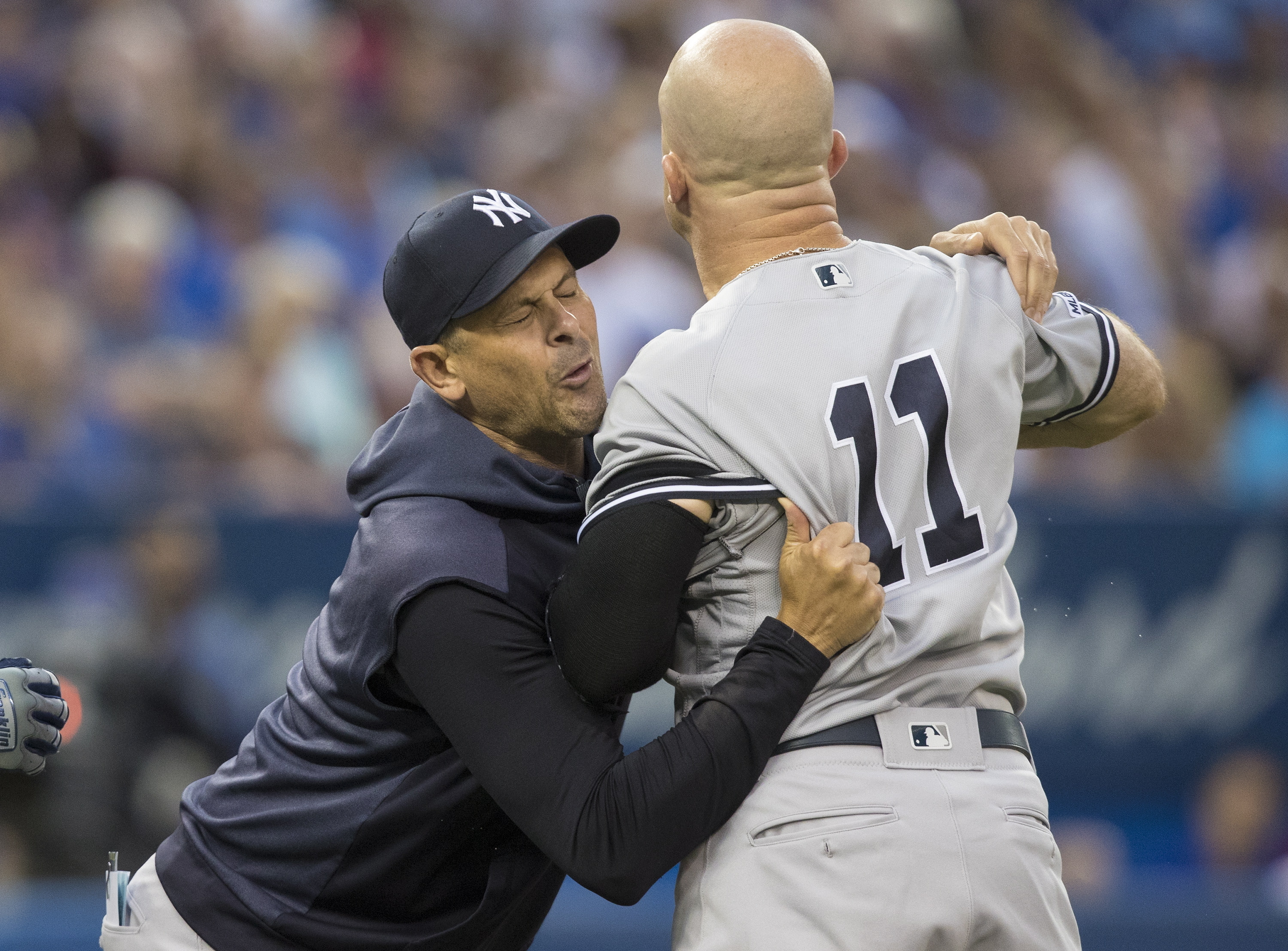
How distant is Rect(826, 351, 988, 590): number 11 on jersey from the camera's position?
2.47 m

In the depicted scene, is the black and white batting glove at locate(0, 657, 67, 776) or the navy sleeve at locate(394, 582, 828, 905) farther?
the black and white batting glove at locate(0, 657, 67, 776)

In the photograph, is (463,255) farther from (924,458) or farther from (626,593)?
(924,458)

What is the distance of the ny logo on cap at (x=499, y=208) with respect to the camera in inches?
111

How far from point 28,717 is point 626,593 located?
1.21m

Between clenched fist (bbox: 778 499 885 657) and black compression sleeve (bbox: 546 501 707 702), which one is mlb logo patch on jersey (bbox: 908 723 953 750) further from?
black compression sleeve (bbox: 546 501 707 702)

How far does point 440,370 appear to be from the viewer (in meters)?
2.86

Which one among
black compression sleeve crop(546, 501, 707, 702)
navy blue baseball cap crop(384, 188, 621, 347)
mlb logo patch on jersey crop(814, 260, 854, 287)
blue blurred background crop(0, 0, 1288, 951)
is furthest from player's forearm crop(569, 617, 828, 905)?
blue blurred background crop(0, 0, 1288, 951)

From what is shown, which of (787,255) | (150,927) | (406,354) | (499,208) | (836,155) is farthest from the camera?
(406,354)

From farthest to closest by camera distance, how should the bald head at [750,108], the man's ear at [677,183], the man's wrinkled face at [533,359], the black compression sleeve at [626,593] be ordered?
1. the man's wrinkled face at [533,359]
2. the man's ear at [677,183]
3. the bald head at [750,108]
4. the black compression sleeve at [626,593]

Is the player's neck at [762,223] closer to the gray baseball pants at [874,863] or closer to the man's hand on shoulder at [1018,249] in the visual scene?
the man's hand on shoulder at [1018,249]

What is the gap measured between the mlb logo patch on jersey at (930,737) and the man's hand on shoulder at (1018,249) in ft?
2.37

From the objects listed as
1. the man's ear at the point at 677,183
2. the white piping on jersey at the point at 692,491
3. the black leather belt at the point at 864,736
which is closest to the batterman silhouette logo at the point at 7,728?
the white piping on jersey at the point at 692,491

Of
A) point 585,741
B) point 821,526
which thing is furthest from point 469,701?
point 821,526

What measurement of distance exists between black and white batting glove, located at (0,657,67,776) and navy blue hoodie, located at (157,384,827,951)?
306 mm
